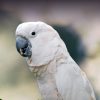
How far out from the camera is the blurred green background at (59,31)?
11.1 feet

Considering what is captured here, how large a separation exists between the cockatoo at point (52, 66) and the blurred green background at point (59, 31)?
131cm

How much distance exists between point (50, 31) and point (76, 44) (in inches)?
53.0

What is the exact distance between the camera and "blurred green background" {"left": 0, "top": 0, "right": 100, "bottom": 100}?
3379 millimetres

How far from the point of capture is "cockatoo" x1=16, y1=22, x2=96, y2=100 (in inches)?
A: 78.7

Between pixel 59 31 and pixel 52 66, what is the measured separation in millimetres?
1389

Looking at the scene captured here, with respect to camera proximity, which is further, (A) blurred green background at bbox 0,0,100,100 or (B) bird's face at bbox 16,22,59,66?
(A) blurred green background at bbox 0,0,100,100

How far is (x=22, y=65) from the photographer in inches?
134

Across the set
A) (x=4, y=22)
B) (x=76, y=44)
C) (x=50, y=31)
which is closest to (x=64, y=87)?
(x=50, y=31)

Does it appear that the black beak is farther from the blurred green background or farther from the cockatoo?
the blurred green background

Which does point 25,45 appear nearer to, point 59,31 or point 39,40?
point 39,40

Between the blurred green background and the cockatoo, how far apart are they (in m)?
1.31

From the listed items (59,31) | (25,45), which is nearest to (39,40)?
(25,45)

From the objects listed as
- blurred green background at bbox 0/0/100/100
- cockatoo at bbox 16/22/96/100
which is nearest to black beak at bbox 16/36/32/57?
cockatoo at bbox 16/22/96/100

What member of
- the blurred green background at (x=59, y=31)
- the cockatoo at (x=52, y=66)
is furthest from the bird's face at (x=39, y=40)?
the blurred green background at (x=59, y=31)
